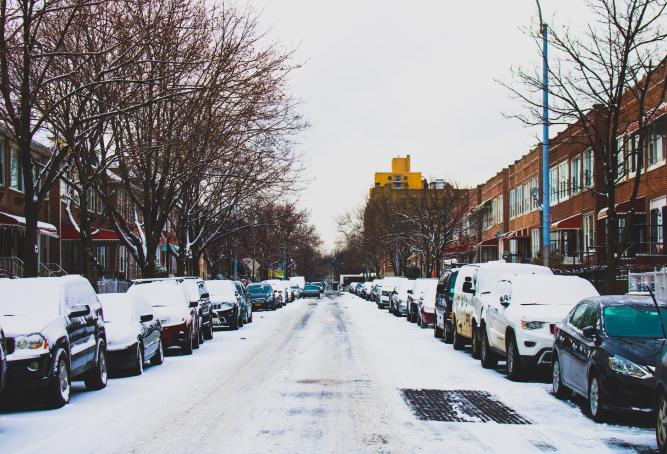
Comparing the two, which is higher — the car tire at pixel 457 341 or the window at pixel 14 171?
the window at pixel 14 171

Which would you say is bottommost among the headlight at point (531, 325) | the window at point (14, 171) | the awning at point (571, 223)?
the headlight at point (531, 325)

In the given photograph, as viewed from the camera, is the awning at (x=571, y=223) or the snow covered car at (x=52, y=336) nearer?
the snow covered car at (x=52, y=336)

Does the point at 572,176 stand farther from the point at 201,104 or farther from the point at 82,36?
the point at 82,36

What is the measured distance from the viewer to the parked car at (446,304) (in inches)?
947

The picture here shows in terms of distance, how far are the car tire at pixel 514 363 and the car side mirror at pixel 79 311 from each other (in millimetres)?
7005

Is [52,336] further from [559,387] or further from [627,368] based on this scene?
[627,368]

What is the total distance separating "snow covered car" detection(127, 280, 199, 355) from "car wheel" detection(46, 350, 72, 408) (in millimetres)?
7963

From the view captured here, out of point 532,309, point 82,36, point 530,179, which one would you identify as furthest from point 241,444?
point 530,179

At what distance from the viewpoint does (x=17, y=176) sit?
39.0 meters

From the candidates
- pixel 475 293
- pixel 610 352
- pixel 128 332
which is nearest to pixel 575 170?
pixel 475 293

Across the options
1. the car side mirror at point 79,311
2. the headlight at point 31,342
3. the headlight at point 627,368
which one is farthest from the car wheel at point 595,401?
the car side mirror at point 79,311

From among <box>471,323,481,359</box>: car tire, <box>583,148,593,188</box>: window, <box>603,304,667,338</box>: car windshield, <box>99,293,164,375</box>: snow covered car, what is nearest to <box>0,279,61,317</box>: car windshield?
<box>99,293,164,375</box>: snow covered car

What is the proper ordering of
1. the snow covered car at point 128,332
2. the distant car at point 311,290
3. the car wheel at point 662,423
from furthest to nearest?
the distant car at point 311,290, the snow covered car at point 128,332, the car wheel at point 662,423

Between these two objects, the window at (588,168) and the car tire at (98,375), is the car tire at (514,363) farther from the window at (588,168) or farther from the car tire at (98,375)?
the window at (588,168)
